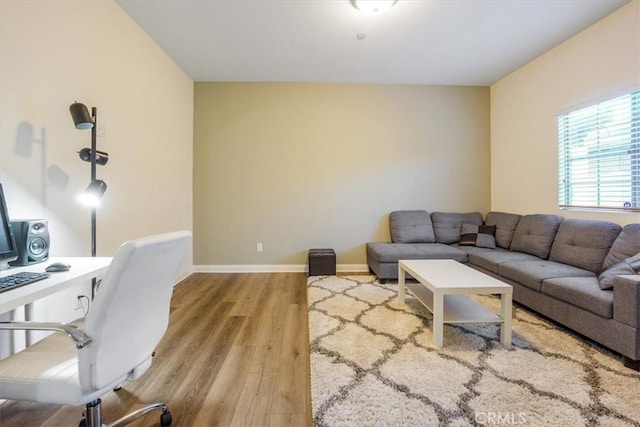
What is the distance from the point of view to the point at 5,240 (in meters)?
1.43

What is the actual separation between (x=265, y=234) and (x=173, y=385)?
265 cm

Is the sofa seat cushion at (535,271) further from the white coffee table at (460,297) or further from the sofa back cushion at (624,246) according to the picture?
the white coffee table at (460,297)

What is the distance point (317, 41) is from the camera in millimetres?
3094

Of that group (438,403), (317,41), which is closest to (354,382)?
(438,403)

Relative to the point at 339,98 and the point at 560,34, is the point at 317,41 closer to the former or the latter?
the point at 339,98

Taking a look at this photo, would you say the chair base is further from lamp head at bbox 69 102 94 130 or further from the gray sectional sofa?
the gray sectional sofa

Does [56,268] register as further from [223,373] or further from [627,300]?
[627,300]

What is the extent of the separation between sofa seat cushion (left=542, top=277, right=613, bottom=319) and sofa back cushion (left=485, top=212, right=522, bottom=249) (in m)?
1.37

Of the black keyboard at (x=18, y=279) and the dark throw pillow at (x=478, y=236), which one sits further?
the dark throw pillow at (x=478, y=236)

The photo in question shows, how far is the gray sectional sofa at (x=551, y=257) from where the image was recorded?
1.83 m

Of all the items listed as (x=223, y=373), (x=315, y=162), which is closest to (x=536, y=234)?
(x=315, y=162)

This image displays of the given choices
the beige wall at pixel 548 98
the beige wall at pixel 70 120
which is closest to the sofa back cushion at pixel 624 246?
the beige wall at pixel 548 98

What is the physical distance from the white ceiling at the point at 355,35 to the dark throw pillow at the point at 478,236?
2074 mm

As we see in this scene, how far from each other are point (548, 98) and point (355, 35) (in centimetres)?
237
